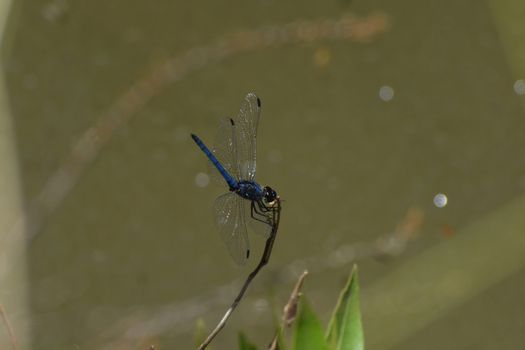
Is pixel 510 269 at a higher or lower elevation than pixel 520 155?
lower

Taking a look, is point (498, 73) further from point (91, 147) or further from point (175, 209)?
point (91, 147)

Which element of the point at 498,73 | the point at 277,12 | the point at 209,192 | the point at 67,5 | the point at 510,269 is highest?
the point at 67,5

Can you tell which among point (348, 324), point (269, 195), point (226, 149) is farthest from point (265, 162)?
point (348, 324)

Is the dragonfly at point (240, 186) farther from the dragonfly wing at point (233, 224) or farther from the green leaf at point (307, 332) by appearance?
the green leaf at point (307, 332)

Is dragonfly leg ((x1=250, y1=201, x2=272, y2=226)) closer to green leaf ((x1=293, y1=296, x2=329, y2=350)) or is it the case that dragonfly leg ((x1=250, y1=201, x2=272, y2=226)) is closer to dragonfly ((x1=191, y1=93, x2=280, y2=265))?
dragonfly ((x1=191, y1=93, x2=280, y2=265))

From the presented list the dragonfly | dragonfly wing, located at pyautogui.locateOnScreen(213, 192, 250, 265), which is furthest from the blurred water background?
dragonfly wing, located at pyautogui.locateOnScreen(213, 192, 250, 265)

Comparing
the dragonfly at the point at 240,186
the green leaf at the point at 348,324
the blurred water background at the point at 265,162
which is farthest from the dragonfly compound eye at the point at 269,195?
the blurred water background at the point at 265,162

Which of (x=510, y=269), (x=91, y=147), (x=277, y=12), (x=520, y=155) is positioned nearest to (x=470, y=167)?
(x=520, y=155)
